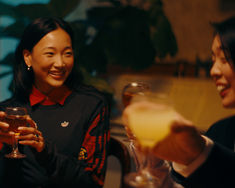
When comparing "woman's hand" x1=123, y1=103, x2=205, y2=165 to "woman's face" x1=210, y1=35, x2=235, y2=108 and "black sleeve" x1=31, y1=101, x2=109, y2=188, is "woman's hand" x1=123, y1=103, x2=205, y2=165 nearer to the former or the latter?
"woman's face" x1=210, y1=35, x2=235, y2=108

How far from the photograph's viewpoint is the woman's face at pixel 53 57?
1.42 meters

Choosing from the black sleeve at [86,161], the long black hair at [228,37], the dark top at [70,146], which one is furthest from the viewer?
the dark top at [70,146]

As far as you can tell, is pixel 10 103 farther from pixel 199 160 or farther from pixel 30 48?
pixel 199 160

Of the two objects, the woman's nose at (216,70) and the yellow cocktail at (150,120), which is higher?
the woman's nose at (216,70)

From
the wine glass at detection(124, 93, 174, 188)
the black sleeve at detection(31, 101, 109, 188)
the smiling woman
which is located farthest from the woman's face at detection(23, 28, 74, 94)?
the wine glass at detection(124, 93, 174, 188)

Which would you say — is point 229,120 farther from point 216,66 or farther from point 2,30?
point 2,30

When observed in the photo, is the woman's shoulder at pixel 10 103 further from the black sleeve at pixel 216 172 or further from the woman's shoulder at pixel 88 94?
the black sleeve at pixel 216 172

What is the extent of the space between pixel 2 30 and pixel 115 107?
1.03m

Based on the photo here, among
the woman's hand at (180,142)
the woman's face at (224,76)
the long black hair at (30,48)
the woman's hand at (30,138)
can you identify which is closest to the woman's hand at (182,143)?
the woman's hand at (180,142)

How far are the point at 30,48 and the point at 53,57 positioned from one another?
0.48 feet

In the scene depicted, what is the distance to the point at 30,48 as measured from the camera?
1.49m

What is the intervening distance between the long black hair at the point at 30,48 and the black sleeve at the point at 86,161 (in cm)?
28

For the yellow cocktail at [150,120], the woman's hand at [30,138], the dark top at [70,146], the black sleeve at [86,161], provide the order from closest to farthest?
the yellow cocktail at [150,120] → the woman's hand at [30,138] → the black sleeve at [86,161] → the dark top at [70,146]

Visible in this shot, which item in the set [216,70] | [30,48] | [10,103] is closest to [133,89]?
[216,70]
